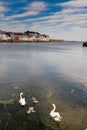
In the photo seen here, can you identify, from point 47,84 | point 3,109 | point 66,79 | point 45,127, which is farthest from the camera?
point 66,79

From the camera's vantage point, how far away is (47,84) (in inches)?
1012

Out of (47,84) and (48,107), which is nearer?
(48,107)

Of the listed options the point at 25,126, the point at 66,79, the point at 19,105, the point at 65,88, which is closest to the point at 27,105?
the point at 19,105

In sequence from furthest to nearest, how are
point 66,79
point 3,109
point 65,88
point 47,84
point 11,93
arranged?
point 66,79, point 47,84, point 65,88, point 11,93, point 3,109

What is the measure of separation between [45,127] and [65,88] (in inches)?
385

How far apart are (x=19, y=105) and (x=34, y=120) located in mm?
2880

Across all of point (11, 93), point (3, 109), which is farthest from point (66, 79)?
point (3, 109)

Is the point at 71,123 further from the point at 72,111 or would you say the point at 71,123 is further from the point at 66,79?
the point at 66,79

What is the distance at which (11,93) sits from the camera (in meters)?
21.1

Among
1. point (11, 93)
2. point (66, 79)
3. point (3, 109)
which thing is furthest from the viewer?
point (66, 79)

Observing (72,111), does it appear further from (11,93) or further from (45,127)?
(11,93)

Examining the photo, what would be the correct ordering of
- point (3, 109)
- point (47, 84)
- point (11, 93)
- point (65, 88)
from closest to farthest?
point (3, 109) < point (11, 93) < point (65, 88) < point (47, 84)

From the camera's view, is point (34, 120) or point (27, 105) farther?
point (27, 105)

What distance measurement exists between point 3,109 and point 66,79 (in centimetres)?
1351
